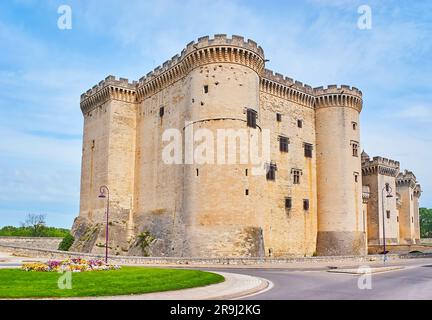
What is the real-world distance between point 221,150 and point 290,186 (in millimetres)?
12418

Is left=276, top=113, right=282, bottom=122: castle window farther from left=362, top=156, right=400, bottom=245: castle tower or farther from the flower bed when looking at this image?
the flower bed

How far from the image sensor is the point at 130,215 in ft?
156

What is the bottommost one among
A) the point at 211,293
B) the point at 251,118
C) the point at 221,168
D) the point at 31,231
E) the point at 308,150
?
the point at 211,293

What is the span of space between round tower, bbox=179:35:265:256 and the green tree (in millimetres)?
102112

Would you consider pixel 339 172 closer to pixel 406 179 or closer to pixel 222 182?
pixel 222 182

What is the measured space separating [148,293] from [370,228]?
51.0 meters

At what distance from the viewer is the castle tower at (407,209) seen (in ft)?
229

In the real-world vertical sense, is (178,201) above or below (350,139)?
below

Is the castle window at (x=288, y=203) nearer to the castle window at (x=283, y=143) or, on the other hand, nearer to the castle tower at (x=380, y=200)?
the castle window at (x=283, y=143)

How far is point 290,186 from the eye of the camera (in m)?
47.3

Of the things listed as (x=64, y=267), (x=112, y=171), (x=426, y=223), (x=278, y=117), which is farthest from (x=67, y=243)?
(x=426, y=223)

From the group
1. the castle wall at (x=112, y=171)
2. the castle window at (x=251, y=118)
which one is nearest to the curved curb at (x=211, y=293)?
the castle window at (x=251, y=118)

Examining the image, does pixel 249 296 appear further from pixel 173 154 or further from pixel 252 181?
pixel 173 154
